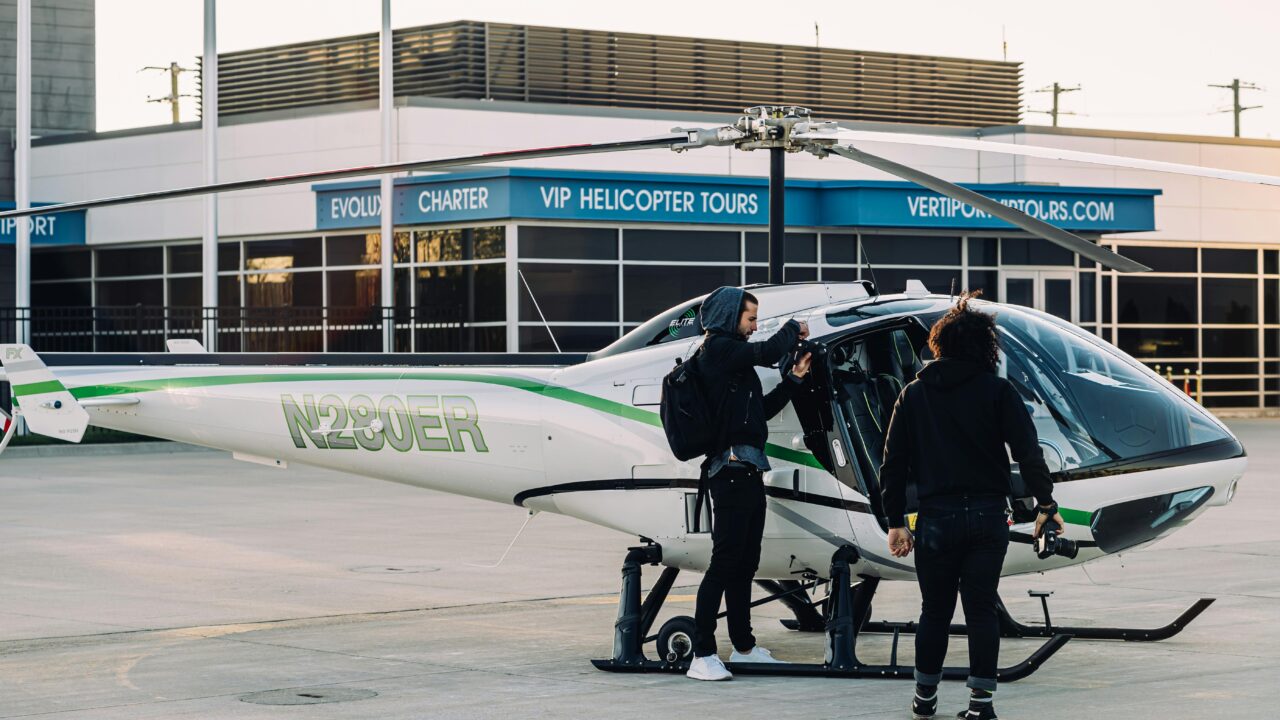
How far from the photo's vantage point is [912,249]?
31547 millimetres

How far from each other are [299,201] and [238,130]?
1.83m

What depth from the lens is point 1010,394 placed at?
7.39 meters

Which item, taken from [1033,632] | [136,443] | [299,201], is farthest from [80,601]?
[299,201]

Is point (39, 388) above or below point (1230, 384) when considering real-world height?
above

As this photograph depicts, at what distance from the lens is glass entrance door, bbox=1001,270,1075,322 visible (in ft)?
107

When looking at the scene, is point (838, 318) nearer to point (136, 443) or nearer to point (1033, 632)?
point (1033, 632)

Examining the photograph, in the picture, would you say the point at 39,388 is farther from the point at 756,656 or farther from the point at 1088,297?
the point at 1088,297

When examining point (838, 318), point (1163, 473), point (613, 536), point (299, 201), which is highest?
point (299, 201)

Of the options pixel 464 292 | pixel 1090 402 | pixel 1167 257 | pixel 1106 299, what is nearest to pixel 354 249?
pixel 464 292

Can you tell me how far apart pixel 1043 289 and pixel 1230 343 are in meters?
6.09

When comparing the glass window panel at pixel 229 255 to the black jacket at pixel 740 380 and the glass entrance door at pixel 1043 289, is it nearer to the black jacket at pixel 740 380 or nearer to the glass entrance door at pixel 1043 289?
the glass entrance door at pixel 1043 289

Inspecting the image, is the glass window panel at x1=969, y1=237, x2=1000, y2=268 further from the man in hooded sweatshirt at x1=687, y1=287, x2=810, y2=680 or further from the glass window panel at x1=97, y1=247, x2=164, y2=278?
the man in hooded sweatshirt at x1=687, y1=287, x2=810, y2=680

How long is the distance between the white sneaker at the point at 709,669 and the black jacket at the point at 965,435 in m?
1.65

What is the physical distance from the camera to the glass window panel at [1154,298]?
3544cm
